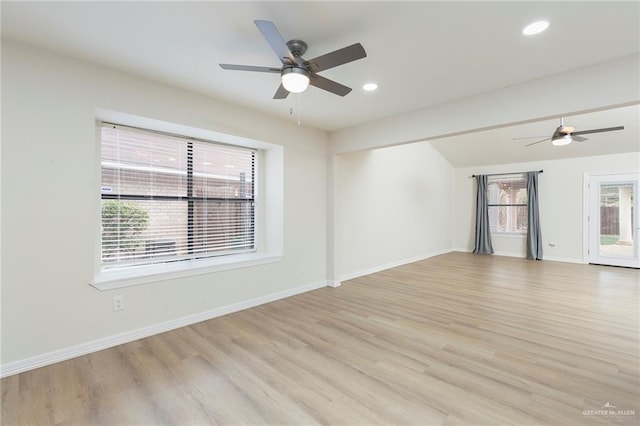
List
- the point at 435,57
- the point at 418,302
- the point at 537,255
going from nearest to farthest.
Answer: the point at 435,57
the point at 418,302
the point at 537,255

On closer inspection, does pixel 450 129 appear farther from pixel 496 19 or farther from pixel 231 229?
pixel 231 229

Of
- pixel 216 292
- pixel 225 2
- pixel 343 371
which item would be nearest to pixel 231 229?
pixel 216 292

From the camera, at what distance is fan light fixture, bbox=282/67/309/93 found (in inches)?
80.2

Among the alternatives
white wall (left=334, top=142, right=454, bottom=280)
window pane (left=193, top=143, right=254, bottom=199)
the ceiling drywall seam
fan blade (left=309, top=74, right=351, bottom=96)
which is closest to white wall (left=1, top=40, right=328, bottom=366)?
window pane (left=193, top=143, right=254, bottom=199)

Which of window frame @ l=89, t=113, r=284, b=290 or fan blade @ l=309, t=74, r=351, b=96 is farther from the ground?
fan blade @ l=309, t=74, r=351, b=96

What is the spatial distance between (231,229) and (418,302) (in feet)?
9.26

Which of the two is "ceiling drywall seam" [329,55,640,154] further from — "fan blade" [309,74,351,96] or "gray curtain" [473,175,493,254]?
"gray curtain" [473,175,493,254]

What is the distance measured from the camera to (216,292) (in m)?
3.48

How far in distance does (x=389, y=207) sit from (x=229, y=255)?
3.57m

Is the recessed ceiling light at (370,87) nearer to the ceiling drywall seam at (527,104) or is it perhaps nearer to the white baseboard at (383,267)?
the ceiling drywall seam at (527,104)

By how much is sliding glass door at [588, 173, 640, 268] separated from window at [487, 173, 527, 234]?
134 centimetres

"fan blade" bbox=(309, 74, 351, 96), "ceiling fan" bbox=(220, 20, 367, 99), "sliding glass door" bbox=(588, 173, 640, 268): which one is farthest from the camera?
"sliding glass door" bbox=(588, 173, 640, 268)

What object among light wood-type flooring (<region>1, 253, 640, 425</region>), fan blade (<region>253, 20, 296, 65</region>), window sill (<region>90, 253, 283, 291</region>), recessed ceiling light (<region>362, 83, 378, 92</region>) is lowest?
light wood-type flooring (<region>1, 253, 640, 425</region>)

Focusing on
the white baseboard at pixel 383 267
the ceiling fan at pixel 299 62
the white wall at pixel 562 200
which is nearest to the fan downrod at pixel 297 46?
the ceiling fan at pixel 299 62
